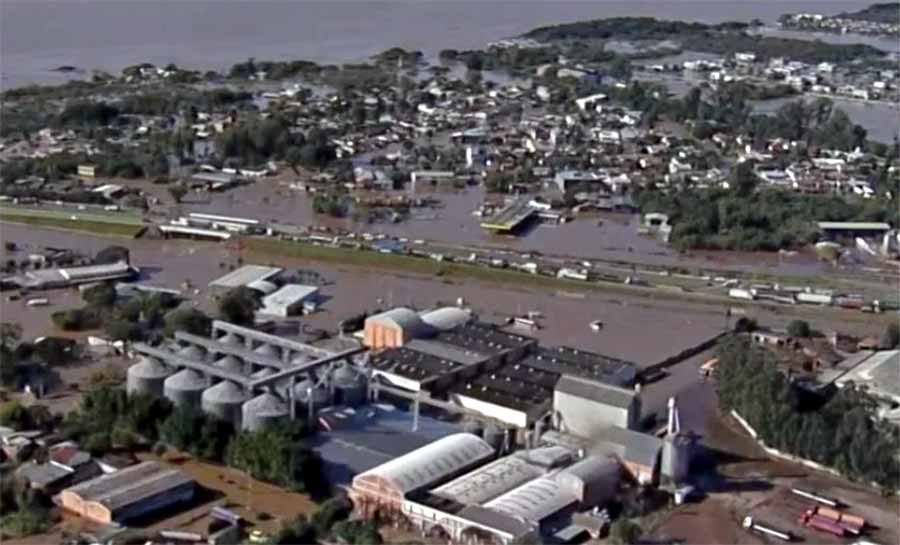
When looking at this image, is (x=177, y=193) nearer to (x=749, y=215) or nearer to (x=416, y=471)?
(x=749, y=215)

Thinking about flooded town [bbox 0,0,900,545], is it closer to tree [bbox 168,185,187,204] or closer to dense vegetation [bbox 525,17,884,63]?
tree [bbox 168,185,187,204]

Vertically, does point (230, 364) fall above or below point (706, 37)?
below

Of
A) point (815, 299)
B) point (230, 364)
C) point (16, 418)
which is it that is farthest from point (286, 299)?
point (815, 299)

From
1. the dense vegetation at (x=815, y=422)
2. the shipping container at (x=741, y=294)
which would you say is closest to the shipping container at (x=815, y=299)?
the shipping container at (x=741, y=294)

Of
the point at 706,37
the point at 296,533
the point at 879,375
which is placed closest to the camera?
the point at 296,533

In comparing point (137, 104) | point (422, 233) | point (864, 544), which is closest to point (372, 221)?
point (422, 233)

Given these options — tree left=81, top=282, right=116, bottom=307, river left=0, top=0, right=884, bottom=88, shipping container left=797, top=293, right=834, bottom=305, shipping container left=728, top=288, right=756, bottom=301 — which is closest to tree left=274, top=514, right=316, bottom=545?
tree left=81, top=282, right=116, bottom=307
